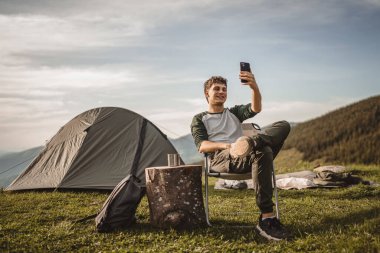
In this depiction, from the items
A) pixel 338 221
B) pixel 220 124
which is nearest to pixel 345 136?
pixel 338 221

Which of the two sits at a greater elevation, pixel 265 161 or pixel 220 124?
pixel 220 124

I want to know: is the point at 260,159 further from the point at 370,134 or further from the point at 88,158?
the point at 370,134

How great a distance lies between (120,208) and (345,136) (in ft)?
44.1

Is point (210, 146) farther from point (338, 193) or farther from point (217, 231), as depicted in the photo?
point (338, 193)

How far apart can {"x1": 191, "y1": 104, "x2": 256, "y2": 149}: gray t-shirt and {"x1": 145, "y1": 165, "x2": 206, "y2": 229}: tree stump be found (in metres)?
0.59

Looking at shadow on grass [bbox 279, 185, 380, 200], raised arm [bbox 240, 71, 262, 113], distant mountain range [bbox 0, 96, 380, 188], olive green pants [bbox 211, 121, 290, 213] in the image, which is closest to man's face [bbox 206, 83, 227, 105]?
raised arm [bbox 240, 71, 262, 113]

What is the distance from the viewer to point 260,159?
4258 millimetres

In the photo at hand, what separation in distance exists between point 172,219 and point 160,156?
5186mm

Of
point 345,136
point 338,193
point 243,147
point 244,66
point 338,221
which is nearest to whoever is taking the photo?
point 243,147

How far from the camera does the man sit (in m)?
4.18

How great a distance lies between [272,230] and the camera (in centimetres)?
413

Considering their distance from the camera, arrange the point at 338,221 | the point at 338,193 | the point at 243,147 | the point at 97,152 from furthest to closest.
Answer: the point at 97,152
the point at 338,193
the point at 338,221
the point at 243,147

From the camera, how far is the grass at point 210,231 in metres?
3.87

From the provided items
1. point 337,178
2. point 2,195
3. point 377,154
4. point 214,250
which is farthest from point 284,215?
point 377,154
